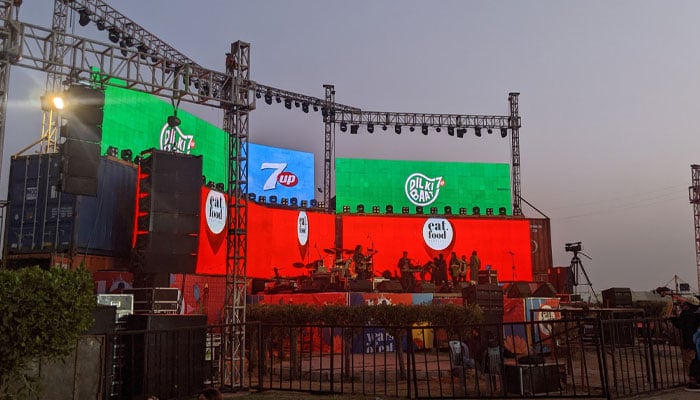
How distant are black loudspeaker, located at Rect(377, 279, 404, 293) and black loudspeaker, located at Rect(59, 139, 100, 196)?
1375cm

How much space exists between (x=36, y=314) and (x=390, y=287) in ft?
62.6

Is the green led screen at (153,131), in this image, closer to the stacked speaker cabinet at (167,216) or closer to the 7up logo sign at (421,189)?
the stacked speaker cabinet at (167,216)

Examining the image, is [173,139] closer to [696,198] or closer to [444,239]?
[444,239]

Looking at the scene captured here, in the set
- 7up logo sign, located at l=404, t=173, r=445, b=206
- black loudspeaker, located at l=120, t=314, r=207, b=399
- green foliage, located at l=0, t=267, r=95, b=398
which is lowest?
black loudspeaker, located at l=120, t=314, r=207, b=399

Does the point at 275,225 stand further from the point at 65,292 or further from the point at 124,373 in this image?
the point at 65,292

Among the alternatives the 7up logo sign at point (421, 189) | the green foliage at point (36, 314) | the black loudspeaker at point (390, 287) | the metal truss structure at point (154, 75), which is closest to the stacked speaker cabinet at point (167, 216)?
the metal truss structure at point (154, 75)

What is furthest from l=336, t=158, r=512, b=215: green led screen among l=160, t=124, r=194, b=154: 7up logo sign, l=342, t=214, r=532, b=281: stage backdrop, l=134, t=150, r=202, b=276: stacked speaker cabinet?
l=134, t=150, r=202, b=276: stacked speaker cabinet

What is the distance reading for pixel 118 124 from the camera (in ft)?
88.5

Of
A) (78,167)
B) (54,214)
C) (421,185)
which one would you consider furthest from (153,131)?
(421,185)

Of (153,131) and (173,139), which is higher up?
(153,131)

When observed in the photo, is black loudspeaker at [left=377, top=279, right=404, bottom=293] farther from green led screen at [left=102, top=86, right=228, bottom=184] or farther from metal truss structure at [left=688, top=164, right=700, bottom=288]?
metal truss structure at [left=688, top=164, right=700, bottom=288]

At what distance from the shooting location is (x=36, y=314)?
7043mm

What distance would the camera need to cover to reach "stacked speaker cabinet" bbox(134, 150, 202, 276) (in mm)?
17547

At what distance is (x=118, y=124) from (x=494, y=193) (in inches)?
973
